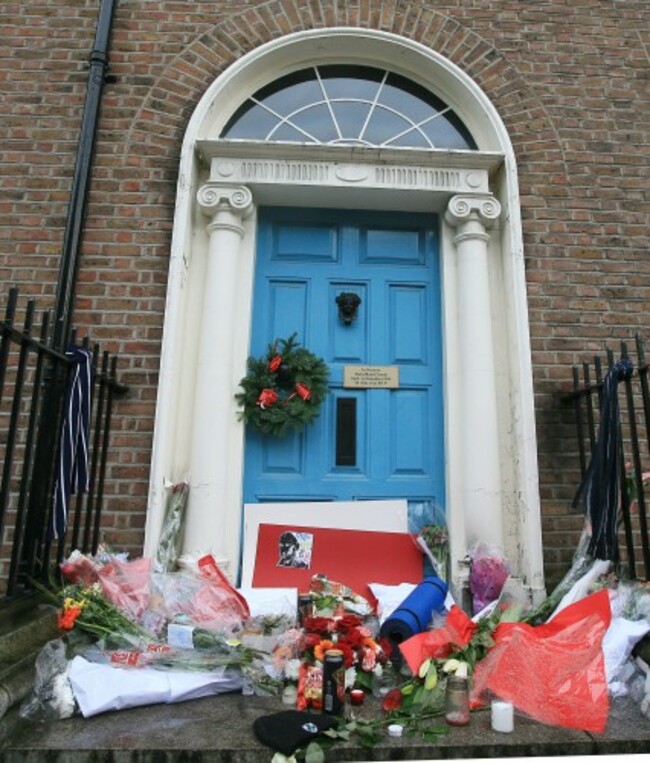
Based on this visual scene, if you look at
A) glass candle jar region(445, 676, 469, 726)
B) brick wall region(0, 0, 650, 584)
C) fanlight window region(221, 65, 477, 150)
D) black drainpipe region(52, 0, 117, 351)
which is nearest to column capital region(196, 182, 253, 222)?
brick wall region(0, 0, 650, 584)

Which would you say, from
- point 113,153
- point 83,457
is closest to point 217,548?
point 83,457

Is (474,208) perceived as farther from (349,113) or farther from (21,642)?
(21,642)

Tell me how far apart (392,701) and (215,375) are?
2285 millimetres

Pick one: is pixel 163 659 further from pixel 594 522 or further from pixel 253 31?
pixel 253 31

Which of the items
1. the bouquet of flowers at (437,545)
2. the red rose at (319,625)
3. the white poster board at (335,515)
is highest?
the white poster board at (335,515)

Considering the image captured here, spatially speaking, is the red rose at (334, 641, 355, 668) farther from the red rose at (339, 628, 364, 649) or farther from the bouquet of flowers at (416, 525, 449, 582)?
the bouquet of flowers at (416, 525, 449, 582)

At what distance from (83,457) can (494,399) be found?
262cm

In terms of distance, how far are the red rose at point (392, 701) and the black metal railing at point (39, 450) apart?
1652 mm

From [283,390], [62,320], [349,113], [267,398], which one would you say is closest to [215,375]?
[267,398]

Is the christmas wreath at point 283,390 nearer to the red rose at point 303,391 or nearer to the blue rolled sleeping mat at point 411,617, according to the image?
the red rose at point 303,391

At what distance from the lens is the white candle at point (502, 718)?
2176 mm

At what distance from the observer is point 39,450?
3090 millimetres

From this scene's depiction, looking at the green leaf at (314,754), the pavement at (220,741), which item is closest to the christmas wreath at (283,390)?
the pavement at (220,741)

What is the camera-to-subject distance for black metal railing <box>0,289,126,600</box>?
266cm
